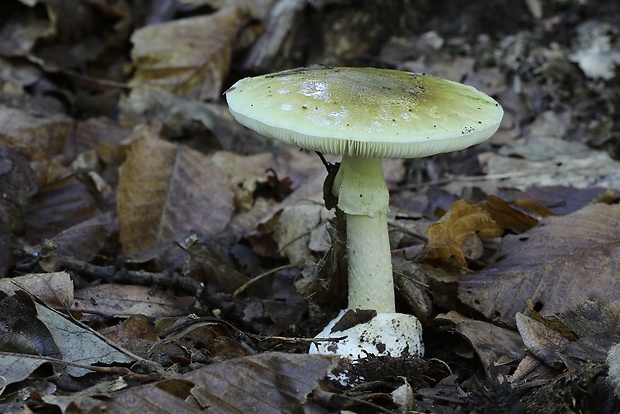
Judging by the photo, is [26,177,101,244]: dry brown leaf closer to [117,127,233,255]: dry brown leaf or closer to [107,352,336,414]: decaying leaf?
[117,127,233,255]: dry brown leaf

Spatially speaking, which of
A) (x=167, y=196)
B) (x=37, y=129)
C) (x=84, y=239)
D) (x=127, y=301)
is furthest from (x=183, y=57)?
(x=127, y=301)

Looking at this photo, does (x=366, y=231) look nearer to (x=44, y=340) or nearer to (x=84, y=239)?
(x=44, y=340)

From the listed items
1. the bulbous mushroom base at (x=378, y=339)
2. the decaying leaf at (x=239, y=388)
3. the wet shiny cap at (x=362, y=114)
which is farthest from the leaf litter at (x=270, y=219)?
the wet shiny cap at (x=362, y=114)

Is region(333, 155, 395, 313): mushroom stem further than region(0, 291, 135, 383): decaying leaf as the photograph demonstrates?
Yes

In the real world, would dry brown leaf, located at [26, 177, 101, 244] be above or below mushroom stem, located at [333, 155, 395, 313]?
below

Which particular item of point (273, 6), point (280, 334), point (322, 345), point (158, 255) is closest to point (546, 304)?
point (322, 345)

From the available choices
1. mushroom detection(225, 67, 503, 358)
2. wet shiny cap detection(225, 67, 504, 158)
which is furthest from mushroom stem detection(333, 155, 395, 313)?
wet shiny cap detection(225, 67, 504, 158)

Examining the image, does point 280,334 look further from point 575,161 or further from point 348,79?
point 575,161
